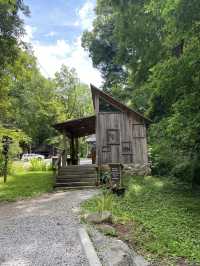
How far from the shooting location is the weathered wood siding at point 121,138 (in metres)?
15.8

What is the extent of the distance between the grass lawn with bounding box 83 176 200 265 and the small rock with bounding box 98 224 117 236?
32cm

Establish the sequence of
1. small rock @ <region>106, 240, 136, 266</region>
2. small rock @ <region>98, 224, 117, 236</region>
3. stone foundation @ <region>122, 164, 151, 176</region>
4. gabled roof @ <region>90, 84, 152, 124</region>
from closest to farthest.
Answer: small rock @ <region>106, 240, 136, 266</region> < small rock @ <region>98, 224, 117, 236</region> < stone foundation @ <region>122, 164, 151, 176</region> < gabled roof @ <region>90, 84, 152, 124</region>

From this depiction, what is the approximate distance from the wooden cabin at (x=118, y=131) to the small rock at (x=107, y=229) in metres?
9.44

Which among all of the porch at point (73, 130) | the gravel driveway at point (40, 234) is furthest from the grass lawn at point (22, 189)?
the porch at point (73, 130)

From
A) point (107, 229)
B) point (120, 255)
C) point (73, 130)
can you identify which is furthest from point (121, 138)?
point (120, 255)

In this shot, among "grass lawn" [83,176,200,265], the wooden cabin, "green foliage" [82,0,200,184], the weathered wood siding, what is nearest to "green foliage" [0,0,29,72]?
"green foliage" [82,0,200,184]

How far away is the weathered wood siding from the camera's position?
15828mm

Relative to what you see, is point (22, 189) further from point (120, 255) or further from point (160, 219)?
point (120, 255)

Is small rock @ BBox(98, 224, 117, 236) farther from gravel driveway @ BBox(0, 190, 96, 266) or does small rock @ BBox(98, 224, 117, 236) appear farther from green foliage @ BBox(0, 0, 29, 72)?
green foliage @ BBox(0, 0, 29, 72)

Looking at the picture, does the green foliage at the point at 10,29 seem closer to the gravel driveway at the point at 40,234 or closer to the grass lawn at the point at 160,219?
the gravel driveway at the point at 40,234

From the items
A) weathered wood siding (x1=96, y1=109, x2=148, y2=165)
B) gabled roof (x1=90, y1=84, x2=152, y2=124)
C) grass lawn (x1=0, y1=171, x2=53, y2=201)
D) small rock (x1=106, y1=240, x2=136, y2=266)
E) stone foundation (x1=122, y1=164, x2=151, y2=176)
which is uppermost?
gabled roof (x1=90, y1=84, x2=152, y2=124)

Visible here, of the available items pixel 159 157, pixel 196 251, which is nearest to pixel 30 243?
pixel 196 251

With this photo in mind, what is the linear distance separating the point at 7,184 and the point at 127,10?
11.3 metres

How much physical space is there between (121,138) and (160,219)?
8.65 meters
